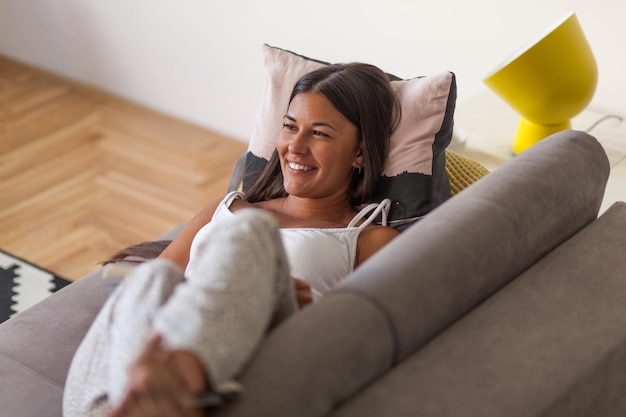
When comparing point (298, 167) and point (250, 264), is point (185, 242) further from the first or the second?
point (250, 264)

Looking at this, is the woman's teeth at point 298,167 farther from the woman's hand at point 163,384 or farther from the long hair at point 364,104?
the woman's hand at point 163,384

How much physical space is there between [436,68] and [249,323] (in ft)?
6.28

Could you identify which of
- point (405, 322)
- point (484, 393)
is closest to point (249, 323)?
point (405, 322)

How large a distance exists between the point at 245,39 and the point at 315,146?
5.42 ft

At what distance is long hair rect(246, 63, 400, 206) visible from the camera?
200cm

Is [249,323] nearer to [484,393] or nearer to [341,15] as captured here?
[484,393]

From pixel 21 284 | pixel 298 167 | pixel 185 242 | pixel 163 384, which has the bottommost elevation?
pixel 21 284

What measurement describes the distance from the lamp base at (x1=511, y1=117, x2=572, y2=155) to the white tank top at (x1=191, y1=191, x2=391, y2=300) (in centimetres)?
71

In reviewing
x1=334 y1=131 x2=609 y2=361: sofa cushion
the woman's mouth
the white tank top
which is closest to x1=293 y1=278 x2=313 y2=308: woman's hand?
x1=334 y1=131 x2=609 y2=361: sofa cushion

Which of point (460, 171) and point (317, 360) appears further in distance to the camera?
point (460, 171)

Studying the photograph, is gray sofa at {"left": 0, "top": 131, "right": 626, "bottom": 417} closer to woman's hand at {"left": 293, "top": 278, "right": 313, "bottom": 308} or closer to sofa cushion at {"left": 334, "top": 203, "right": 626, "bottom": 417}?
sofa cushion at {"left": 334, "top": 203, "right": 626, "bottom": 417}

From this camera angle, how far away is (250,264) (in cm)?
133

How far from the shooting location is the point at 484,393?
1.32 metres

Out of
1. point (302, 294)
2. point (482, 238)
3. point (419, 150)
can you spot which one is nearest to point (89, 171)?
point (419, 150)
